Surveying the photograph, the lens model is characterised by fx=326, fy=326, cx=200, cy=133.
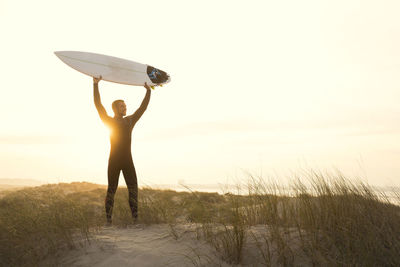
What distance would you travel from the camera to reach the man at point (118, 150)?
5.02 metres

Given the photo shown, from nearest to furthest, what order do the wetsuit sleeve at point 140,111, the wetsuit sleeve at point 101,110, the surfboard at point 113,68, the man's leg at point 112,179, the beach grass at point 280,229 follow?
the beach grass at point 280,229
the man's leg at point 112,179
the wetsuit sleeve at point 101,110
the wetsuit sleeve at point 140,111
the surfboard at point 113,68

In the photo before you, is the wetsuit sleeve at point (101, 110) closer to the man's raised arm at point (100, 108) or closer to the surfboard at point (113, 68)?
the man's raised arm at point (100, 108)

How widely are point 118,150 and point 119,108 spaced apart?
0.67 m

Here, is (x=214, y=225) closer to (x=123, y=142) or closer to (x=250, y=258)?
(x=250, y=258)

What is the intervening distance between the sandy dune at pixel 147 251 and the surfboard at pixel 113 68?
310cm

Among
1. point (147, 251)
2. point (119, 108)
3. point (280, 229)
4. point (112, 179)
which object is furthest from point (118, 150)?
point (280, 229)

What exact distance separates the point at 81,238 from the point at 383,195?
11.5ft

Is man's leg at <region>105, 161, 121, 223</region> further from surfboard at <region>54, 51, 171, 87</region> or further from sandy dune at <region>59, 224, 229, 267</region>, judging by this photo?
Result: surfboard at <region>54, 51, 171, 87</region>

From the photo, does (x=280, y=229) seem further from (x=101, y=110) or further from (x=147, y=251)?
(x=101, y=110)

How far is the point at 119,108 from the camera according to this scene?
518 centimetres

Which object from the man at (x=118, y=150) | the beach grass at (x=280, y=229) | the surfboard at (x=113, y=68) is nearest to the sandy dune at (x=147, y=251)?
the beach grass at (x=280, y=229)

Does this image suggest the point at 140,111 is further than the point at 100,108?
Yes

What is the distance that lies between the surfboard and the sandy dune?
310cm

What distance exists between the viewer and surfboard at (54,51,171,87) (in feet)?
20.6
